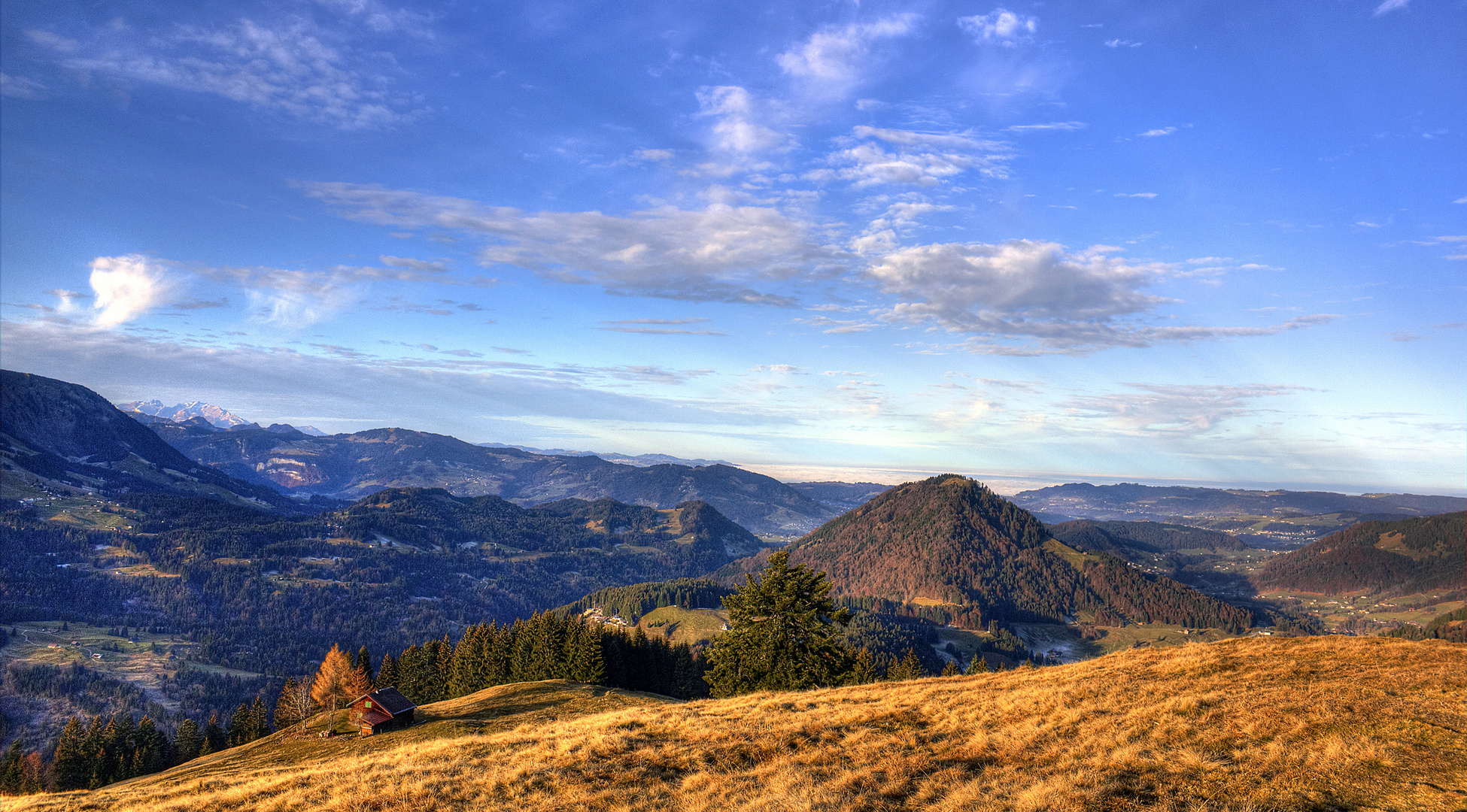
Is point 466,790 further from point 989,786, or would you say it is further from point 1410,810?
point 1410,810

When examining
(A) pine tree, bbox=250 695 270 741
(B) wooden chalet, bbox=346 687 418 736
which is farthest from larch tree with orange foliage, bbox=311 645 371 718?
(B) wooden chalet, bbox=346 687 418 736

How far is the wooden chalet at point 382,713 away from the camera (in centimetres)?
6306

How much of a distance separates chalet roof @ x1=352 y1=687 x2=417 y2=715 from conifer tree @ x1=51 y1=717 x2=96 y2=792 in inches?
2814

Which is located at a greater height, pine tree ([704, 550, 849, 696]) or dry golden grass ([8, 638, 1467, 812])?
dry golden grass ([8, 638, 1467, 812])

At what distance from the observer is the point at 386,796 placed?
19.7 metres

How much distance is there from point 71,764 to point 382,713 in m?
80.3

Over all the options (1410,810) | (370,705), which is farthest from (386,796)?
(370,705)

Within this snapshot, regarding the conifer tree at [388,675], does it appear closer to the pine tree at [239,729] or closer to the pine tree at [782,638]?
the pine tree at [239,729]

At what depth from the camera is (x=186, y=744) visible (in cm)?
10869

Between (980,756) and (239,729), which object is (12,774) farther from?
(980,756)

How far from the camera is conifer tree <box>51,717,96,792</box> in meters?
95.6

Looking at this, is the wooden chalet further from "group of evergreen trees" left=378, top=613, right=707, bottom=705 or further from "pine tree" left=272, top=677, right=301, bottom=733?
"pine tree" left=272, top=677, right=301, bottom=733

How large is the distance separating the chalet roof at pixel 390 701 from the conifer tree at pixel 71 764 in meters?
71.5

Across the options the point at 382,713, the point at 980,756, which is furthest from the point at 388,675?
the point at 980,756
